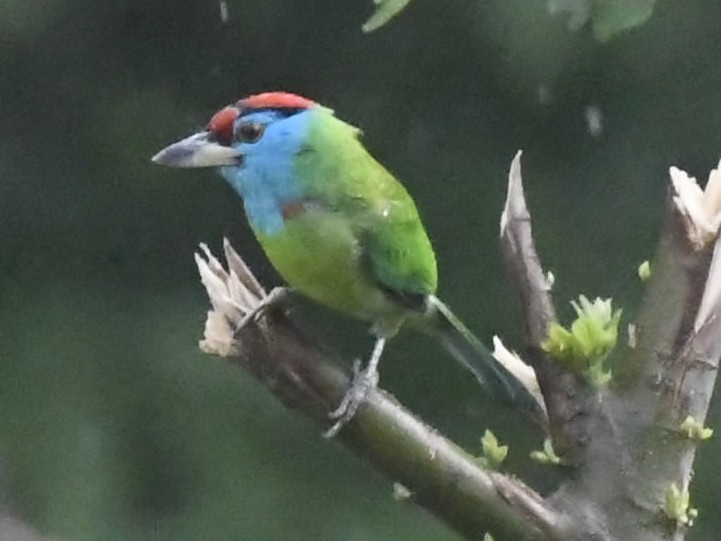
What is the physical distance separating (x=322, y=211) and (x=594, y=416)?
240 mm

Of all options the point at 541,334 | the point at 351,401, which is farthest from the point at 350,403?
the point at 541,334

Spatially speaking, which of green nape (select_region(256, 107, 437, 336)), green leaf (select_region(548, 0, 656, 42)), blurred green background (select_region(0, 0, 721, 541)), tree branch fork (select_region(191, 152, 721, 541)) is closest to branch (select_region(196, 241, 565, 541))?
tree branch fork (select_region(191, 152, 721, 541))

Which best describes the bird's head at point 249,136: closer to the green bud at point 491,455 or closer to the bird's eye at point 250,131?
the bird's eye at point 250,131

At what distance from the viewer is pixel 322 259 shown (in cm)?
99

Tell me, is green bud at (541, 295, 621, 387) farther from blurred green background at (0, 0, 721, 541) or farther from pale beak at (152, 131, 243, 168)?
blurred green background at (0, 0, 721, 541)

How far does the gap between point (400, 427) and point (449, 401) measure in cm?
78

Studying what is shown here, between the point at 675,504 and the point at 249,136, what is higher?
the point at 249,136

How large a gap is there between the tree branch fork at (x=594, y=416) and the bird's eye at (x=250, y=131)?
155mm

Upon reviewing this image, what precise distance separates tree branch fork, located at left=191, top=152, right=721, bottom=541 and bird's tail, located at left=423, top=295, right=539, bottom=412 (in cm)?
12

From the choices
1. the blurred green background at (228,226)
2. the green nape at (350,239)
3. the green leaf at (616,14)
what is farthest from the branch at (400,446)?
the blurred green background at (228,226)

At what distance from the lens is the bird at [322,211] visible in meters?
1.00

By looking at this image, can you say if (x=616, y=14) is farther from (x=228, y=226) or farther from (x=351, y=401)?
(x=228, y=226)

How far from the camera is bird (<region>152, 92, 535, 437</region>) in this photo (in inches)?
39.2

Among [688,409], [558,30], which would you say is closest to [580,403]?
[688,409]
